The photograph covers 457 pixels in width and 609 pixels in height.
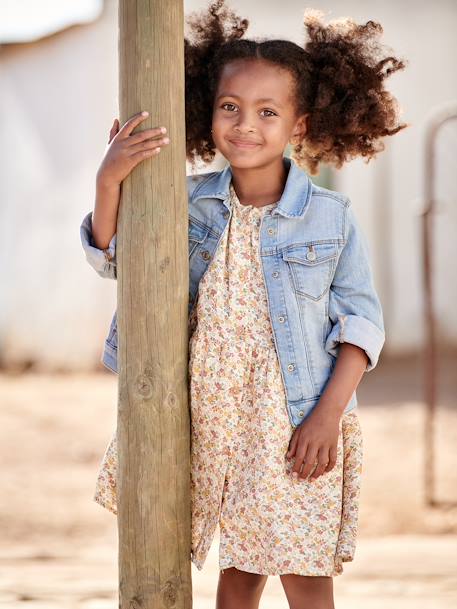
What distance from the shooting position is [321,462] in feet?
8.05

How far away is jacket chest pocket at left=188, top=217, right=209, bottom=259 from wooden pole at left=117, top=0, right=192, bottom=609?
0.40 feet

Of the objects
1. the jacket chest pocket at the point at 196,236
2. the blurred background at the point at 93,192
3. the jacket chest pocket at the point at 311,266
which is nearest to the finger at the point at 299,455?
the jacket chest pocket at the point at 311,266

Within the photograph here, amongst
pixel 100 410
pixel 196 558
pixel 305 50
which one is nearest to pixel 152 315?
pixel 196 558

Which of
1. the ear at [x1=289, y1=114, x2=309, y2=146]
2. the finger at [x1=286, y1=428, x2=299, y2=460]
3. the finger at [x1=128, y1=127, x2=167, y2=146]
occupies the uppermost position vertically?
the ear at [x1=289, y1=114, x2=309, y2=146]

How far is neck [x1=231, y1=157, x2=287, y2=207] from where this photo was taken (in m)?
2.60

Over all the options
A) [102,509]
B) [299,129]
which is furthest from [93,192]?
[299,129]

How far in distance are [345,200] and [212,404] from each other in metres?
0.61

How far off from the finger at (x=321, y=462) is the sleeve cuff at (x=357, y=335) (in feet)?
0.72

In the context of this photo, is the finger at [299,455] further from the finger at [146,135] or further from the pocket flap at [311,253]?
the finger at [146,135]

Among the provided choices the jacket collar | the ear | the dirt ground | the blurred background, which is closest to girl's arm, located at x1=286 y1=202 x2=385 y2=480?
the jacket collar

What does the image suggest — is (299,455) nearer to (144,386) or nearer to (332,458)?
(332,458)

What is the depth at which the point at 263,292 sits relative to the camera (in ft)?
8.23

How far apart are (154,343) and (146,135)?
480 mm

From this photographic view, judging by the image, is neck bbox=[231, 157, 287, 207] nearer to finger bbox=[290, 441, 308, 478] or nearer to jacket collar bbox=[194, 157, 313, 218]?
jacket collar bbox=[194, 157, 313, 218]
